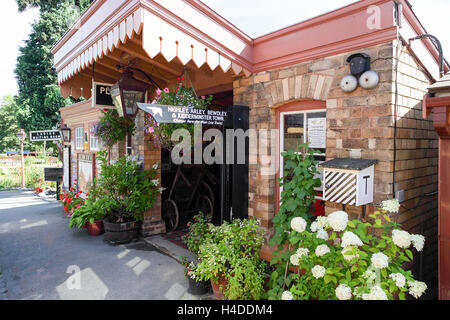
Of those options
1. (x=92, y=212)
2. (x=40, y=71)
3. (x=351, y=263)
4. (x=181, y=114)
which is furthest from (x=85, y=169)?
(x=40, y=71)

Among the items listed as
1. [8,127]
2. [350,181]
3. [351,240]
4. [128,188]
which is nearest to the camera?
[351,240]

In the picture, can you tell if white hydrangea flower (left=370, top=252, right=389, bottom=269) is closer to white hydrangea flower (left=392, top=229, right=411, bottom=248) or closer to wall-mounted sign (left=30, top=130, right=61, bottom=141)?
white hydrangea flower (left=392, top=229, right=411, bottom=248)

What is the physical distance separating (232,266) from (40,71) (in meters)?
19.7

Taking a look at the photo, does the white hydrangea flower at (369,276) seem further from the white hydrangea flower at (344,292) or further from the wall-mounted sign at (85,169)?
the wall-mounted sign at (85,169)

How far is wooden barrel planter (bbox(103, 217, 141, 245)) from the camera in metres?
5.32

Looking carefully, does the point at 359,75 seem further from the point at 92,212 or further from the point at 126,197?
the point at 92,212

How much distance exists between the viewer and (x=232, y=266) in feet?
10.2

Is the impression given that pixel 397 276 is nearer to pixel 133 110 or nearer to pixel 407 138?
pixel 407 138

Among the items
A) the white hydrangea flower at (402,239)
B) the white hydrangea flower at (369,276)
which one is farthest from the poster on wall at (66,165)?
the white hydrangea flower at (402,239)

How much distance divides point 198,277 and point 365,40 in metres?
3.34

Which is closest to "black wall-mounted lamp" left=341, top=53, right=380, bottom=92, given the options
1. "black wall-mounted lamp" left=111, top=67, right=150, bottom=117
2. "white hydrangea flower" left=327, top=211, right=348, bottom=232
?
"white hydrangea flower" left=327, top=211, right=348, bottom=232

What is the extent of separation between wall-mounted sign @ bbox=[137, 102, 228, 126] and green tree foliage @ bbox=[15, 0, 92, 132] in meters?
17.0

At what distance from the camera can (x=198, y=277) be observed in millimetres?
3332

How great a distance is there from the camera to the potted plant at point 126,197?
537cm
